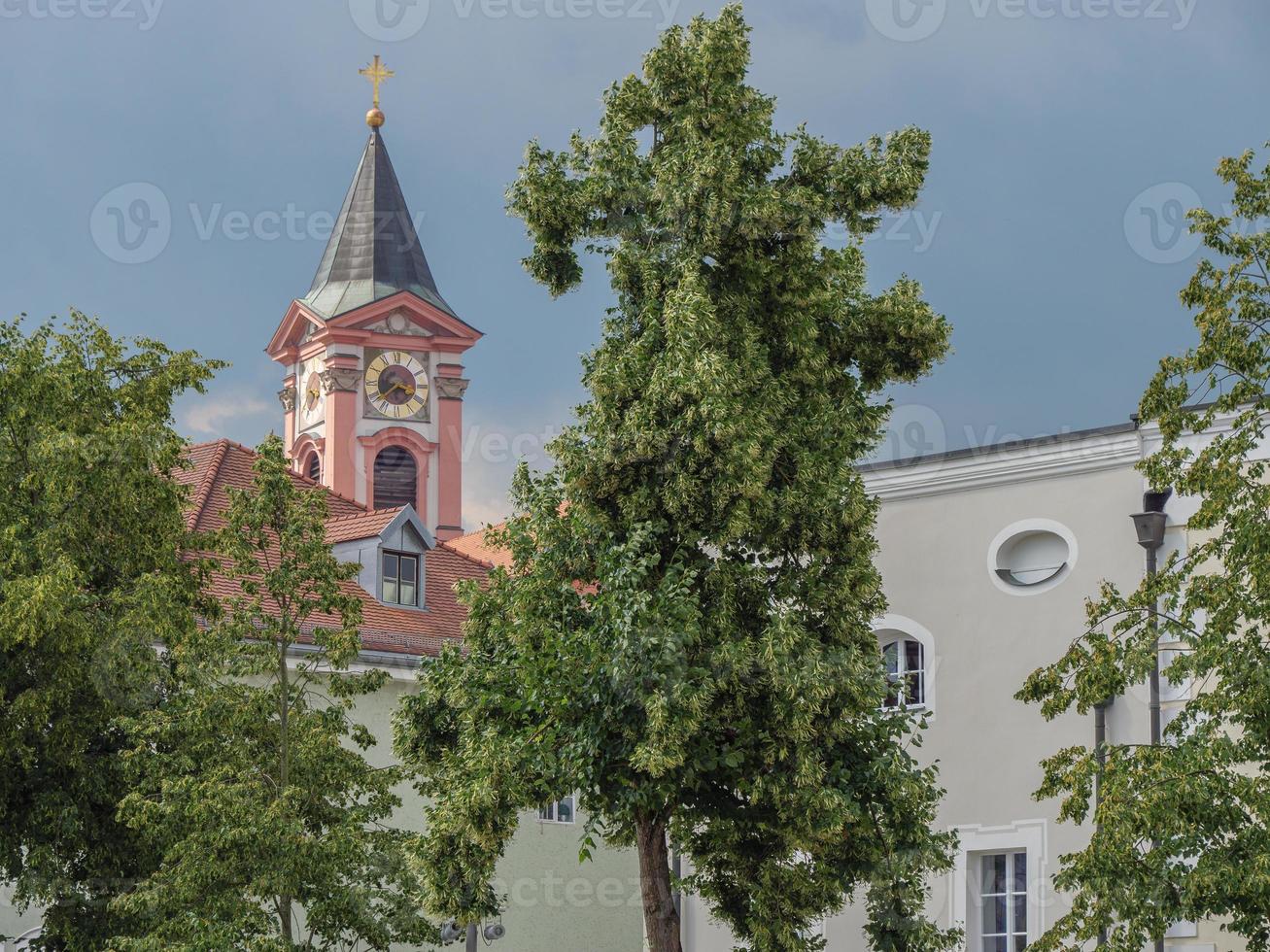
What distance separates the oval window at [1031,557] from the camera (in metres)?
24.7

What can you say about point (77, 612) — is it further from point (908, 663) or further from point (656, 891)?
point (908, 663)

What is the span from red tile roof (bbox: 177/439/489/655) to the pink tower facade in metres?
32.0

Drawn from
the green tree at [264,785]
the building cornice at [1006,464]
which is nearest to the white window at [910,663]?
the building cornice at [1006,464]

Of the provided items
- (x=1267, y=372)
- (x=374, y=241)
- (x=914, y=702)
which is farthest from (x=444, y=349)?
(x=1267, y=372)

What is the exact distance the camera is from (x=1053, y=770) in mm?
17312

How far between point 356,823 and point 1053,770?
6.52 meters

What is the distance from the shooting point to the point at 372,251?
6856 centimetres

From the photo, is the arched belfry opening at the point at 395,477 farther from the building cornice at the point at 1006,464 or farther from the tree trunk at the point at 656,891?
the tree trunk at the point at 656,891

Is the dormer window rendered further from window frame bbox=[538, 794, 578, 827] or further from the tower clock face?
the tower clock face

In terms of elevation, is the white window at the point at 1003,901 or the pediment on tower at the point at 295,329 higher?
the pediment on tower at the point at 295,329

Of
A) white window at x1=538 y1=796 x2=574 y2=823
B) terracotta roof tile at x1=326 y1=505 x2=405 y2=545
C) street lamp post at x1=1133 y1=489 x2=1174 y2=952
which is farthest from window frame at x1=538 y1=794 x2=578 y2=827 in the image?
street lamp post at x1=1133 y1=489 x2=1174 y2=952

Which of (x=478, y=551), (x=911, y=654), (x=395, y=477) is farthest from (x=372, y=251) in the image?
(x=911, y=654)

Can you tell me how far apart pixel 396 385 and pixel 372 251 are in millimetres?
4967

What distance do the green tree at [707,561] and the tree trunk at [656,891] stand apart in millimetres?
30
